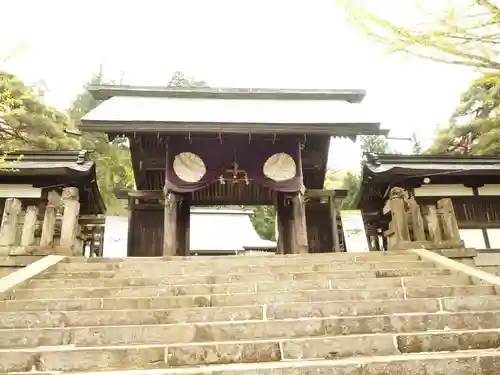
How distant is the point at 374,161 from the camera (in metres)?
12.3

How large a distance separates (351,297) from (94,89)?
11.5 m

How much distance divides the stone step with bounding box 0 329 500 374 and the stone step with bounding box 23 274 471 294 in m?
1.71

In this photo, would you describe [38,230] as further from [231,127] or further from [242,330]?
[242,330]

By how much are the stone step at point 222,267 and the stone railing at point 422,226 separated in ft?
4.48

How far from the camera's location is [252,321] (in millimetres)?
4207

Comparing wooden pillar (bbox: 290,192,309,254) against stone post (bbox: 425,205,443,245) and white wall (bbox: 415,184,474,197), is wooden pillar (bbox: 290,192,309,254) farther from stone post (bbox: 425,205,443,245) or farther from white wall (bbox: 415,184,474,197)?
white wall (bbox: 415,184,474,197)

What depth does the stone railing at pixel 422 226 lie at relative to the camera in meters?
7.99

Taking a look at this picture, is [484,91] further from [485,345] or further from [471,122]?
[485,345]

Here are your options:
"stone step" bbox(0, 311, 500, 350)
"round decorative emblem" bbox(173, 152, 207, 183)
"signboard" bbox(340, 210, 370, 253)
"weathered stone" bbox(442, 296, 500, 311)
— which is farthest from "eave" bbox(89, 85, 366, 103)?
"stone step" bbox(0, 311, 500, 350)

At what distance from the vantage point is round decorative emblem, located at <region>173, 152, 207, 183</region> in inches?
427

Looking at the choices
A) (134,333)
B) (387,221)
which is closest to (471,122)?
(387,221)

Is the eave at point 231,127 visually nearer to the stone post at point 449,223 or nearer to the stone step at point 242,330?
the stone post at point 449,223

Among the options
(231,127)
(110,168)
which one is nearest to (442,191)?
(231,127)

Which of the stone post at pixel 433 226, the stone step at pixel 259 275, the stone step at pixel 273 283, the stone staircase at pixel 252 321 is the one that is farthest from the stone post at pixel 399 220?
the stone step at pixel 273 283
